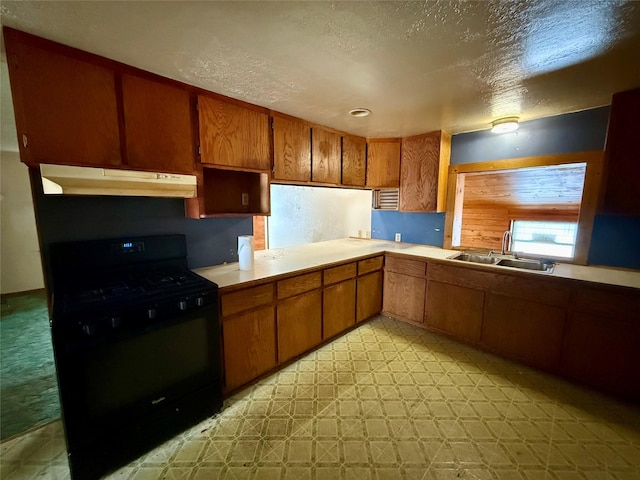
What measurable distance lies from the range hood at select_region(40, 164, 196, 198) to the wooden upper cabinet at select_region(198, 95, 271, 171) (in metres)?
0.30

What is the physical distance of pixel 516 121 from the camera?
2.52m

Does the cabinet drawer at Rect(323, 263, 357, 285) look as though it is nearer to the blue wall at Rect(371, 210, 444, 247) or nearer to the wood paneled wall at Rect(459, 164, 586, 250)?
the blue wall at Rect(371, 210, 444, 247)

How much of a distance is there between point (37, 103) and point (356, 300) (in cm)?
279

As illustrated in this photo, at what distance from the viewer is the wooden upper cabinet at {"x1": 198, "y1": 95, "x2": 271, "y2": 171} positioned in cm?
195

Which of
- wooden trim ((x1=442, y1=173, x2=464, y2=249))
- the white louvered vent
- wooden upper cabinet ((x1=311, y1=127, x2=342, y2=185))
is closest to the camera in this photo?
wooden upper cabinet ((x1=311, y1=127, x2=342, y2=185))

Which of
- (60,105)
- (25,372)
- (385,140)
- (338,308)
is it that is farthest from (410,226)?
(25,372)

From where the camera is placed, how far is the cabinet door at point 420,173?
3.03 m

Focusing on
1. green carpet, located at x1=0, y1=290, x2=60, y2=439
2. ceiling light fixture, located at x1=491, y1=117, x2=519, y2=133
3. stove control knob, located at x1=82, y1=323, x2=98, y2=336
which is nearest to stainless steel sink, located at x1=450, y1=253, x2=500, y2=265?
ceiling light fixture, located at x1=491, y1=117, x2=519, y2=133

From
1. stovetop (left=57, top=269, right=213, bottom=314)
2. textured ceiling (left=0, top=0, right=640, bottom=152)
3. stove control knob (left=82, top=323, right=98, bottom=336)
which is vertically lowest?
stove control knob (left=82, top=323, right=98, bottom=336)

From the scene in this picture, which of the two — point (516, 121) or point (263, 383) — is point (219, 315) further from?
point (516, 121)

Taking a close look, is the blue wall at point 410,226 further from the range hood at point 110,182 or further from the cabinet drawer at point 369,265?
the range hood at point 110,182

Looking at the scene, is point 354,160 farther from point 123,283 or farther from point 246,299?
point 123,283

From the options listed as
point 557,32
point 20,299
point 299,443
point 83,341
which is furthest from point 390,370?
point 20,299

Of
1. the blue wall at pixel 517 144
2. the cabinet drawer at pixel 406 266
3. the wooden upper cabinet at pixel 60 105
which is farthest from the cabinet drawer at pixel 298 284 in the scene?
the blue wall at pixel 517 144
